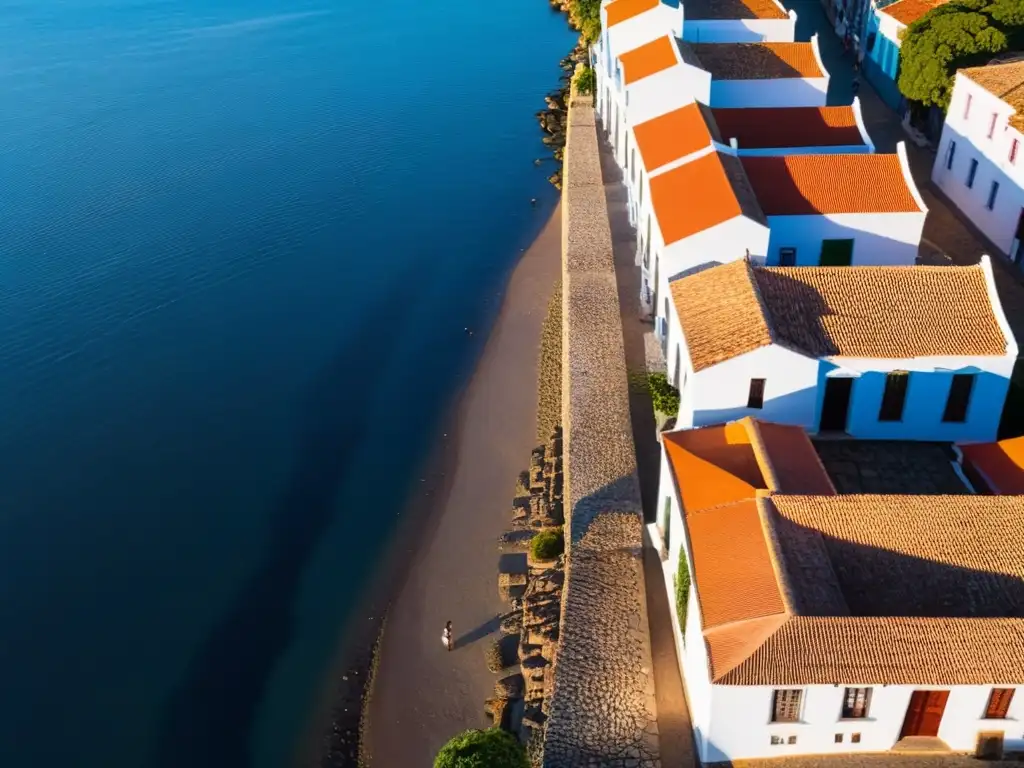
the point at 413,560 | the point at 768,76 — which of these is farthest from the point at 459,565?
the point at 768,76

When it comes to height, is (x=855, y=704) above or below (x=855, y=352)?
below

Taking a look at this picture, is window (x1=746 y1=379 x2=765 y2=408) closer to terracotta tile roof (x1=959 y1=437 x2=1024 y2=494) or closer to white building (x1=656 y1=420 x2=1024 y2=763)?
white building (x1=656 y1=420 x2=1024 y2=763)

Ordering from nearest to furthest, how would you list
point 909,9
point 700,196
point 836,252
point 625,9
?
1. point 700,196
2. point 836,252
3. point 625,9
4. point 909,9

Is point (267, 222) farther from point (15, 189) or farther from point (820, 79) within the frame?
point (820, 79)

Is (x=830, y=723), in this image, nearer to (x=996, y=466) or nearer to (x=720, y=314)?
(x=996, y=466)

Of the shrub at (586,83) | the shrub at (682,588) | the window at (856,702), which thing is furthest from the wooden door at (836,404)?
the shrub at (586,83)

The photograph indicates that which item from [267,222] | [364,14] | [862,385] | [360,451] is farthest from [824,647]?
[364,14]
